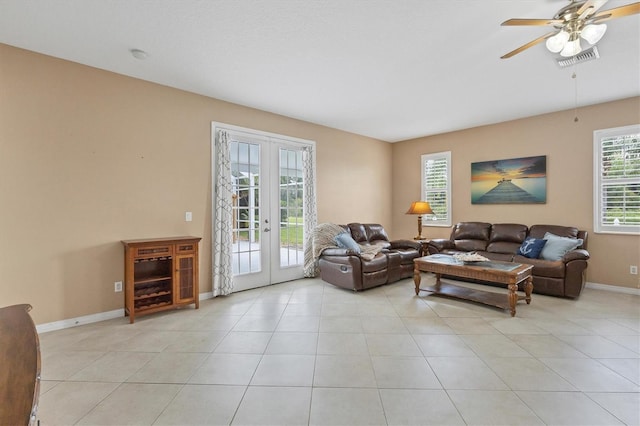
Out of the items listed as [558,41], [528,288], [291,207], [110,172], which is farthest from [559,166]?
[110,172]

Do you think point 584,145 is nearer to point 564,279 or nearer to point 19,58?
point 564,279

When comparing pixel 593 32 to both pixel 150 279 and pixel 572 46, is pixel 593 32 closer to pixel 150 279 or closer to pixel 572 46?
pixel 572 46

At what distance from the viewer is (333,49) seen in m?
2.96

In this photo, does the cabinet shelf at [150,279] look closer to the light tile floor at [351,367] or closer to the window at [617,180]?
the light tile floor at [351,367]

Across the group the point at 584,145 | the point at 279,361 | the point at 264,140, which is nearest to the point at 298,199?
the point at 264,140

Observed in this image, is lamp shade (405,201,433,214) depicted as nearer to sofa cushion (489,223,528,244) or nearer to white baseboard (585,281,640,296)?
sofa cushion (489,223,528,244)

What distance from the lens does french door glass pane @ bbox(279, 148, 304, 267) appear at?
16.7 ft

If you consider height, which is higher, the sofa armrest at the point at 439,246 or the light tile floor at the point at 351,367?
the sofa armrest at the point at 439,246

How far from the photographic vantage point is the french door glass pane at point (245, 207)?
4.48 metres

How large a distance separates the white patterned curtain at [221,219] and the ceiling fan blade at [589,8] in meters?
3.96

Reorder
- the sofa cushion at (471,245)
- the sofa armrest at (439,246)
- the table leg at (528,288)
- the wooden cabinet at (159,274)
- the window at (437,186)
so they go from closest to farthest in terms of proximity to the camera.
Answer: the wooden cabinet at (159,274)
the table leg at (528,288)
the sofa cushion at (471,245)
the sofa armrest at (439,246)
the window at (437,186)

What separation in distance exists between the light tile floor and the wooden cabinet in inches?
6.9

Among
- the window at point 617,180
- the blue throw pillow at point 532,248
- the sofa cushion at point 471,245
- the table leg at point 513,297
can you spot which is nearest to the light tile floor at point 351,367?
the table leg at point 513,297

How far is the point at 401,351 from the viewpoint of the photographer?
2559mm
